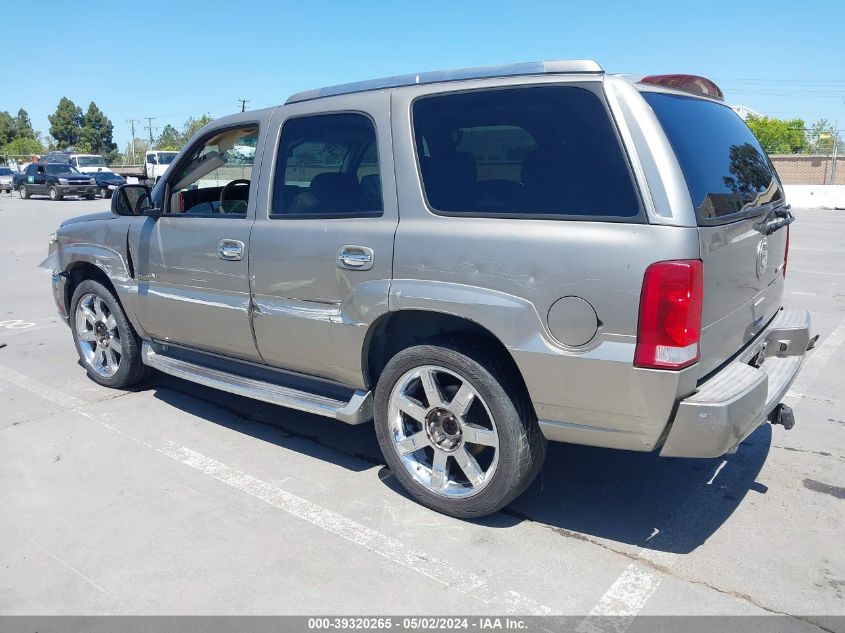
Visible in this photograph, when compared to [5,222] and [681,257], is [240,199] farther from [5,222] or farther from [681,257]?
[5,222]

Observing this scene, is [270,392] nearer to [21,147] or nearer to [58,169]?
[58,169]

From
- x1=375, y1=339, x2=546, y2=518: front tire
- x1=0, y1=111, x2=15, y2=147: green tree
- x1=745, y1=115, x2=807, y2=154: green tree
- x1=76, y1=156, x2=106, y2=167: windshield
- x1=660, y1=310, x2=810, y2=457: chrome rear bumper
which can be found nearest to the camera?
x1=660, y1=310, x2=810, y2=457: chrome rear bumper

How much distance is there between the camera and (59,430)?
188 inches

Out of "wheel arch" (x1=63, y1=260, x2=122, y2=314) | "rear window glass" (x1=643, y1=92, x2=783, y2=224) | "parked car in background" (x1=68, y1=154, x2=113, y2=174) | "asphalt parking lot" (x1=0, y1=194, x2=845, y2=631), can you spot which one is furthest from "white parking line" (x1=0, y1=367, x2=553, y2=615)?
"parked car in background" (x1=68, y1=154, x2=113, y2=174)

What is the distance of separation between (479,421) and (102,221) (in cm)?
339

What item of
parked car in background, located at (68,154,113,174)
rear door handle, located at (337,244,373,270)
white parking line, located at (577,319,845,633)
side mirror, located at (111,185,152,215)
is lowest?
white parking line, located at (577,319,845,633)

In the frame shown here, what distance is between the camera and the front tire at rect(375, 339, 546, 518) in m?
3.32

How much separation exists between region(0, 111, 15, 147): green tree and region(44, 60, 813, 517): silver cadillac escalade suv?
93.5 metres

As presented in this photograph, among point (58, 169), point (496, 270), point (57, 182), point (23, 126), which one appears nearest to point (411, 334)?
point (496, 270)

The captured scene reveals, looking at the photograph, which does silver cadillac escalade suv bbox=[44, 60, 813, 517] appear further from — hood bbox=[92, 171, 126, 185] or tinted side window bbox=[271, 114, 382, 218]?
hood bbox=[92, 171, 126, 185]

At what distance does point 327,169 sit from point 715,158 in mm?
2034

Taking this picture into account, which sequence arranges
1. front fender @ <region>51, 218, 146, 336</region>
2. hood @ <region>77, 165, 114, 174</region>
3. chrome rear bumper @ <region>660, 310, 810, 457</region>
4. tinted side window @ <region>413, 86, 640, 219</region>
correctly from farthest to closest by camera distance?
1. hood @ <region>77, 165, 114, 174</region>
2. front fender @ <region>51, 218, 146, 336</region>
3. tinted side window @ <region>413, 86, 640, 219</region>
4. chrome rear bumper @ <region>660, 310, 810, 457</region>

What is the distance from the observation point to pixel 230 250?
430 cm

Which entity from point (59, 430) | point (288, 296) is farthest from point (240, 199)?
point (59, 430)
